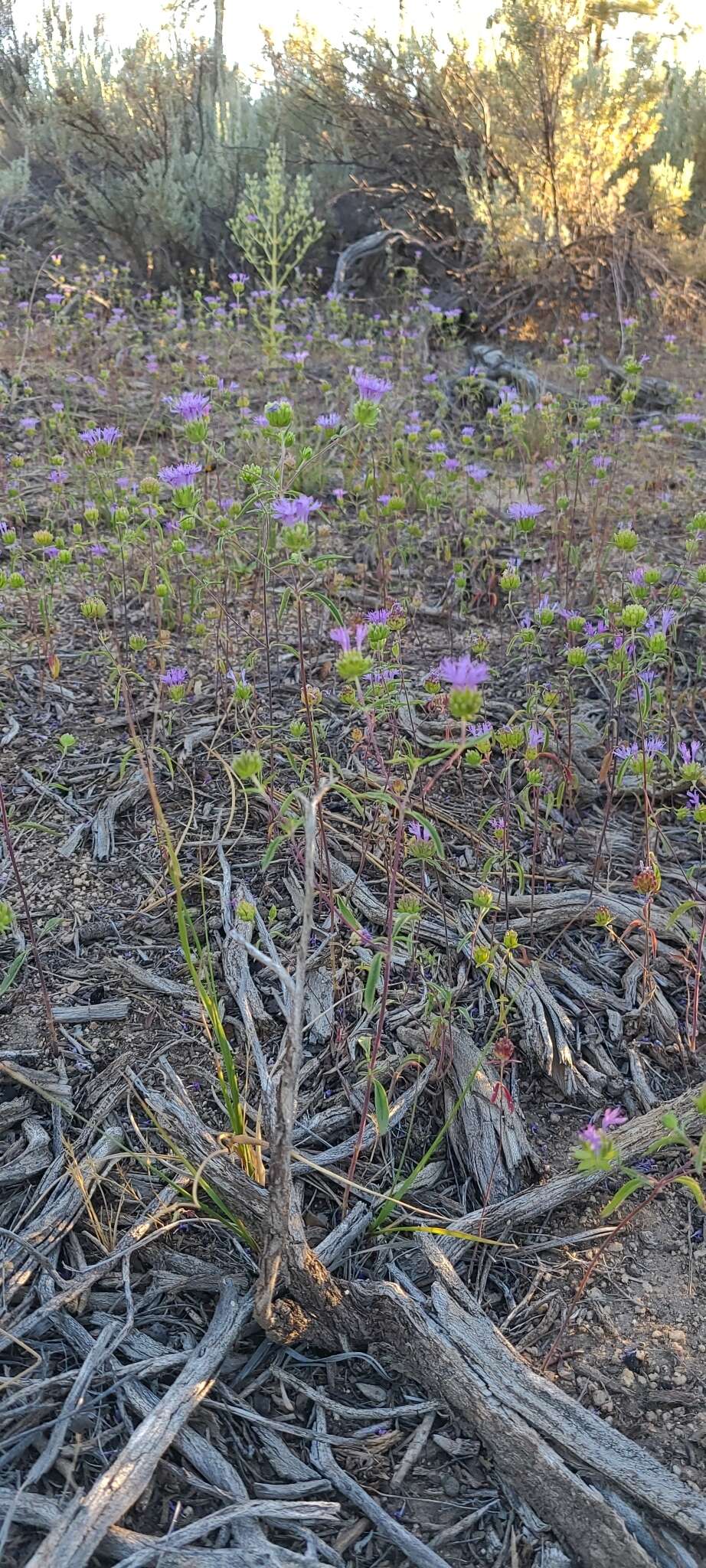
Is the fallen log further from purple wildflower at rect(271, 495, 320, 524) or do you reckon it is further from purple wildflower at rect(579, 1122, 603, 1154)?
purple wildflower at rect(271, 495, 320, 524)

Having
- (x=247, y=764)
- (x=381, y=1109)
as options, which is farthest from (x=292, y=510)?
(x=381, y=1109)

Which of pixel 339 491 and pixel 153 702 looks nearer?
pixel 153 702

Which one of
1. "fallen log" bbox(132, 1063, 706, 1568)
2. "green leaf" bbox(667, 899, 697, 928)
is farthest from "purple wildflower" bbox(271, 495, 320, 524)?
"fallen log" bbox(132, 1063, 706, 1568)

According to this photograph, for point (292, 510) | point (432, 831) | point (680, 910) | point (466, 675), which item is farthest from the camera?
point (292, 510)

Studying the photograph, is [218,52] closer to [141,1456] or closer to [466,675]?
[466,675]

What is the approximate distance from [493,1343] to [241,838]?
48.7 inches

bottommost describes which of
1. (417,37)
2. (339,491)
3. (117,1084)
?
(117,1084)

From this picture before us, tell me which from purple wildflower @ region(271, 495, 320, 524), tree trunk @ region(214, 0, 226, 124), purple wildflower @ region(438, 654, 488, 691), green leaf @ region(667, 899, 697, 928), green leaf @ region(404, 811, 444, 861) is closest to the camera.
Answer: purple wildflower @ region(438, 654, 488, 691)

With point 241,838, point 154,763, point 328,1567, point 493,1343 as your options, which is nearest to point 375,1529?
point 328,1567

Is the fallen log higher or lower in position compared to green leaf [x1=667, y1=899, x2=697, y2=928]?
lower

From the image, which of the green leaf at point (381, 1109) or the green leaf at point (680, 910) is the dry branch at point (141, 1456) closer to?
the green leaf at point (381, 1109)

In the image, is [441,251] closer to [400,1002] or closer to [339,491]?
[339,491]

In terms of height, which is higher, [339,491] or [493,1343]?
[339,491]

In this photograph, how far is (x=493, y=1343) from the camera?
1368 mm
